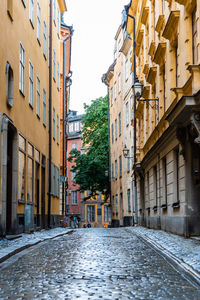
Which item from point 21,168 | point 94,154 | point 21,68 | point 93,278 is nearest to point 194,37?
point 21,68

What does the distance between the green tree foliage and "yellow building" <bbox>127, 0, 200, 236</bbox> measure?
2224 centimetres

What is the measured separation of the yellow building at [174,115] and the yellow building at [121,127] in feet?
36.3

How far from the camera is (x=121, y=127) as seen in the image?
4184 cm

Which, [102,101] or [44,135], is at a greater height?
[102,101]

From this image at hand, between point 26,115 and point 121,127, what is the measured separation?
2238 centimetres

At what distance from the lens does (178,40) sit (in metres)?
16.8

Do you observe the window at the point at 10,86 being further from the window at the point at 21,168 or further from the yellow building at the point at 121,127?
the yellow building at the point at 121,127

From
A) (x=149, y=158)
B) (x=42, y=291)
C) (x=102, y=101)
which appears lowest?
(x=42, y=291)

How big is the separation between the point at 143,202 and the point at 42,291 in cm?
2427

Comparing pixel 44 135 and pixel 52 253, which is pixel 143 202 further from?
pixel 52 253

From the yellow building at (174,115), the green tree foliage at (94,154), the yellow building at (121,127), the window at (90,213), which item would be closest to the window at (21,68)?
the yellow building at (174,115)

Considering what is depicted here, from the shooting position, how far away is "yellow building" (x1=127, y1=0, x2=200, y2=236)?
14430mm

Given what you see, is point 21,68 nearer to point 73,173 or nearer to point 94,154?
point 94,154

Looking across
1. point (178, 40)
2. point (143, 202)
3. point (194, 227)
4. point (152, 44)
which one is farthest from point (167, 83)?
point (143, 202)
